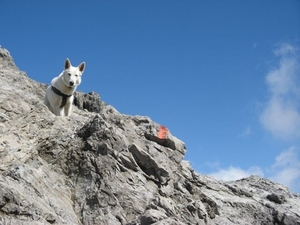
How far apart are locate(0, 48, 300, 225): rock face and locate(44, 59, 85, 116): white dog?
36.6 inches

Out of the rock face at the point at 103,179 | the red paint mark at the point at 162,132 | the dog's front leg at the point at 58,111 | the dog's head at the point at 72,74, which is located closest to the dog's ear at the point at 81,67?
the dog's head at the point at 72,74

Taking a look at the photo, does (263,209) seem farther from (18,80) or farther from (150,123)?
(18,80)

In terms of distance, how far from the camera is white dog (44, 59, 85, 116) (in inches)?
657

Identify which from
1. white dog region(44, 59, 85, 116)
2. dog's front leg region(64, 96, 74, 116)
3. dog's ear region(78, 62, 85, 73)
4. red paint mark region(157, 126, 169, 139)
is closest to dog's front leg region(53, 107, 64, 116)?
white dog region(44, 59, 85, 116)

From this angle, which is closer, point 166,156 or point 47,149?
point 47,149

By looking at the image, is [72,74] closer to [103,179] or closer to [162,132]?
[162,132]

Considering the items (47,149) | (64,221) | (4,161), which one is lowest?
(64,221)

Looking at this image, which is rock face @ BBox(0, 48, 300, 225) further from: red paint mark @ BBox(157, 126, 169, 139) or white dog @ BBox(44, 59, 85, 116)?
white dog @ BBox(44, 59, 85, 116)

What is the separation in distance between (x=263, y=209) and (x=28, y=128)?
10889mm

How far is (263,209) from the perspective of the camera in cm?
1622

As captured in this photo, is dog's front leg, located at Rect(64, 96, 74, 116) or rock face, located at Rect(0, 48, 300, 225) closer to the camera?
rock face, located at Rect(0, 48, 300, 225)

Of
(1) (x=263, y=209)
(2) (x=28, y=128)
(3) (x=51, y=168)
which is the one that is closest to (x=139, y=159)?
(3) (x=51, y=168)

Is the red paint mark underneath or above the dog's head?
underneath

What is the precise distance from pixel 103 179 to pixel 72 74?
637 cm
